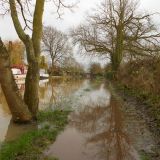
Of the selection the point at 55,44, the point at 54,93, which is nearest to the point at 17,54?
the point at 55,44

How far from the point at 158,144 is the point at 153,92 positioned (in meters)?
7.16

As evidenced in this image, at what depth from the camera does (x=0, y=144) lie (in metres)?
8.95

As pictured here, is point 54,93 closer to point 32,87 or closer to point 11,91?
point 32,87

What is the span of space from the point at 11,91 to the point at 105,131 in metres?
3.34

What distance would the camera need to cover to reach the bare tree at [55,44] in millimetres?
74312

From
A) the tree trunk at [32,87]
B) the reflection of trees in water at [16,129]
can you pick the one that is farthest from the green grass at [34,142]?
the tree trunk at [32,87]

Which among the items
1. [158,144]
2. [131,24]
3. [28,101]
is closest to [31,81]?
[28,101]

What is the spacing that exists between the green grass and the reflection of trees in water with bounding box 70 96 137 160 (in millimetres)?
729

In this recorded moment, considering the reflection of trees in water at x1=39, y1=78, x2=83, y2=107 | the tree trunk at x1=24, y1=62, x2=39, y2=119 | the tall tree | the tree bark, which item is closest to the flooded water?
the tree trunk at x1=24, y1=62, x2=39, y2=119

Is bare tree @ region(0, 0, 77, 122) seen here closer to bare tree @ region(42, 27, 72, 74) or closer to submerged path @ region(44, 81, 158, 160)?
submerged path @ region(44, 81, 158, 160)

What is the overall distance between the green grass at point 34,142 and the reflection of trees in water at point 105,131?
73 cm

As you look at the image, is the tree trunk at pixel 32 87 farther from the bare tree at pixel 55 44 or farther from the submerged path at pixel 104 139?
the bare tree at pixel 55 44

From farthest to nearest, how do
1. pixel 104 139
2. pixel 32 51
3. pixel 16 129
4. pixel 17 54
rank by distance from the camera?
pixel 17 54 < pixel 32 51 < pixel 16 129 < pixel 104 139

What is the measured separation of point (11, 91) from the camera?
11.3 m
